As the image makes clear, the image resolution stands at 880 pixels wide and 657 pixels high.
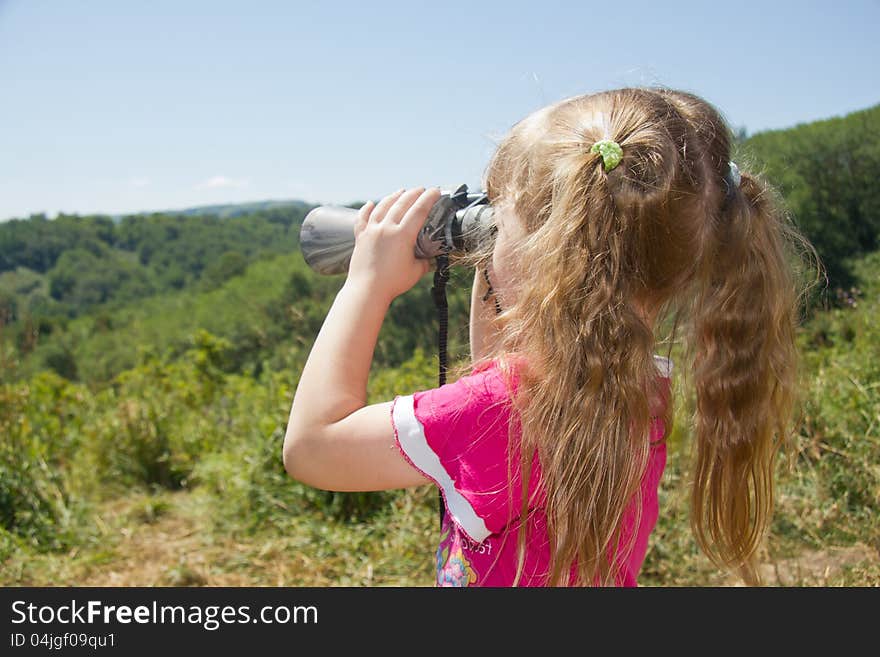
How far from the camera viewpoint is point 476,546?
107 centimetres

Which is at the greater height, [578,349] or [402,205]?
[402,205]

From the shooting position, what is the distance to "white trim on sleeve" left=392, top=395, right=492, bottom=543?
96 cm

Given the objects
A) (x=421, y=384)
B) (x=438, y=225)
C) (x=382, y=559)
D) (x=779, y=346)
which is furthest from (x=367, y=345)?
(x=421, y=384)

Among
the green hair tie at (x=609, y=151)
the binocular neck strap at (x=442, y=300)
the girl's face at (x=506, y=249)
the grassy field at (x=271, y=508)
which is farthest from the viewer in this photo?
the grassy field at (x=271, y=508)

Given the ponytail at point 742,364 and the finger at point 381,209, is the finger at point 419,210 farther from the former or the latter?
the ponytail at point 742,364

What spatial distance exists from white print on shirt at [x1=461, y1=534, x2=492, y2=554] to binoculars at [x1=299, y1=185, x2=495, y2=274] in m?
0.44

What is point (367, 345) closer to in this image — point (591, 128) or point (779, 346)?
point (591, 128)

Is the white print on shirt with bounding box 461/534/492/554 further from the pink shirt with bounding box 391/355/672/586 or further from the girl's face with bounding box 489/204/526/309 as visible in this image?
the girl's face with bounding box 489/204/526/309

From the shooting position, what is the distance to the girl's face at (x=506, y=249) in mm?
1034

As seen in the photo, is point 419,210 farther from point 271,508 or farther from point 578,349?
point 271,508

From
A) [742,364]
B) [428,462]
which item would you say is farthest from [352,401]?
[742,364]

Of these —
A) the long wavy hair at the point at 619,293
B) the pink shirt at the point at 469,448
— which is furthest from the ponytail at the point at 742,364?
the pink shirt at the point at 469,448

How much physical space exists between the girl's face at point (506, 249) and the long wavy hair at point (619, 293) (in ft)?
0.04

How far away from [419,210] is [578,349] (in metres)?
0.33
